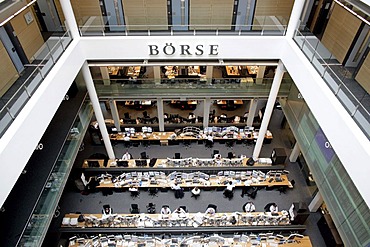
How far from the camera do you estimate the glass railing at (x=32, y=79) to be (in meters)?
6.76

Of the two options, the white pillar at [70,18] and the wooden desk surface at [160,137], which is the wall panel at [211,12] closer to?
the white pillar at [70,18]

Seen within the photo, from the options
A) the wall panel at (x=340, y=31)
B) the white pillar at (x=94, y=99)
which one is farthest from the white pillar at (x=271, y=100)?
the white pillar at (x=94, y=99)

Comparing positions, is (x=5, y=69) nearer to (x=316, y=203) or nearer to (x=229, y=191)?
(x=229, y=191)

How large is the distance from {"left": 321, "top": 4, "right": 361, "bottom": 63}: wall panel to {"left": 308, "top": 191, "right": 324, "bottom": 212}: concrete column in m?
6.00

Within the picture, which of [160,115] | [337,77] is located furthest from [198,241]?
[337,77]

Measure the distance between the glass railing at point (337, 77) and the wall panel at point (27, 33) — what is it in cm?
1021

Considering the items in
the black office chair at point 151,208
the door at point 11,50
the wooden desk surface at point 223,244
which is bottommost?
the wooden desk surface at point 223,244

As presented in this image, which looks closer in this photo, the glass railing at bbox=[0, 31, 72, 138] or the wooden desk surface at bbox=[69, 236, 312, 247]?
the glass railing at bbox=[0, 31, 72, 138]

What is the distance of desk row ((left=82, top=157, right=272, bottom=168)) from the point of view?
1440cm

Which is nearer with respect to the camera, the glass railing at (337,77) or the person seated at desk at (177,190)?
the glass railing at (337,77)

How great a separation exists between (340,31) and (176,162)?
9.56 meters

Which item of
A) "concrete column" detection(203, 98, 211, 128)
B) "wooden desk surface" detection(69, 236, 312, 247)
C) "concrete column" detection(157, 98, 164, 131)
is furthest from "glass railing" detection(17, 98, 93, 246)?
"concrete column" detection(203, 98, 211, 128)

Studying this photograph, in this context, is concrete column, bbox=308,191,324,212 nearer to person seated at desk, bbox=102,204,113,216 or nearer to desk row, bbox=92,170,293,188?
desk row, bbox=92,170,293,188

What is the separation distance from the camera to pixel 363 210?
7.48 metres
